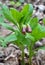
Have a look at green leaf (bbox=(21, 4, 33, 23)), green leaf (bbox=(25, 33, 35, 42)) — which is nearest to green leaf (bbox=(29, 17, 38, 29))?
green leaf (bbox=(21, 4, 33, 23))

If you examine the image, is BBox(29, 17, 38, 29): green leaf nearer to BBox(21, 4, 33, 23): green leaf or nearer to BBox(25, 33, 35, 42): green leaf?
BBox(21, 4, 33, 23): green leaf

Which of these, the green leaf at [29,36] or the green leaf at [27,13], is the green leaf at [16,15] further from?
the green leaf at [29,36]

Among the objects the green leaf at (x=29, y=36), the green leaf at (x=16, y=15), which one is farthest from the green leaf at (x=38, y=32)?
the green leaf at (x=16, y=15)

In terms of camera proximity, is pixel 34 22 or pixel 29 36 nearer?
pixel 29 36

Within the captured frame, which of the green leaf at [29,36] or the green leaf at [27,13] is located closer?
the green leaf at [29,36]

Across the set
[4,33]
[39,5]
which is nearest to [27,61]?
[4,33]

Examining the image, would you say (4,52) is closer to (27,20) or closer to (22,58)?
(22,58)

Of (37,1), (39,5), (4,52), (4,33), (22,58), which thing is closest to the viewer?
(22,58)

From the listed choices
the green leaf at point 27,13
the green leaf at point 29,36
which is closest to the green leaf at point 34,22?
the green leaf at point 27,13

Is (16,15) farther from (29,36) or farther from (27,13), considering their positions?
(29,36)

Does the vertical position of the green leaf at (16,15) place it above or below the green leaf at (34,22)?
above

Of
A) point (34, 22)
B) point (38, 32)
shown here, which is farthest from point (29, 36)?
point (34, 22)
